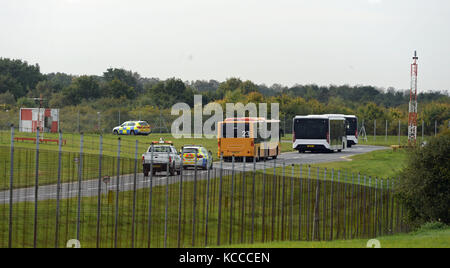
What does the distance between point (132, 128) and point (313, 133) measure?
61.2 feet

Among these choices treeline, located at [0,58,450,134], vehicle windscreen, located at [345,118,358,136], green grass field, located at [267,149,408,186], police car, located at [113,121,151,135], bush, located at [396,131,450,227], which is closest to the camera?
bush, located at [396,131,450,227]

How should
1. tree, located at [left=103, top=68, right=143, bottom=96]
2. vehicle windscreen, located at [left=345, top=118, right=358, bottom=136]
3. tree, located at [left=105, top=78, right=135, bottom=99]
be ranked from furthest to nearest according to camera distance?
tree, located at [left=103, top=68, right=143, bottom=96] → tree, located at [left=105, top=78, right=135, bottom=99] → vehicle windscreen, located at [left=345, top=118, right=358, bottom=136]

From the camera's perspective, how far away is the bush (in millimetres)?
27719

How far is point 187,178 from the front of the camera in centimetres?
1791

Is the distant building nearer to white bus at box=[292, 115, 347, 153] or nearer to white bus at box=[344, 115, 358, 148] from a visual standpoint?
white bus at box=[292, 115, 347, 153]

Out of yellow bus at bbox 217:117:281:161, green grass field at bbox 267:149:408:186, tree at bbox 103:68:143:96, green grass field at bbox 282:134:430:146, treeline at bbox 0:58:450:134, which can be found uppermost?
tree at bbox 103:68:143:96

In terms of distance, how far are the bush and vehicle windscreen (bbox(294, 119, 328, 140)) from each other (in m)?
24.3

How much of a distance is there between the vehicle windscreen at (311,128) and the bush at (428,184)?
79.7 feet

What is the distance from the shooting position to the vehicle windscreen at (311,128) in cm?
5372

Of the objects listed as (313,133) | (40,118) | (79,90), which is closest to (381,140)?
(313,133)

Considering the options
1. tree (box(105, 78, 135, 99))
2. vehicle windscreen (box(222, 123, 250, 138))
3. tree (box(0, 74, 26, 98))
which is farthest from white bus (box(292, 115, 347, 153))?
tree (box(0, 74, 26, 98))
